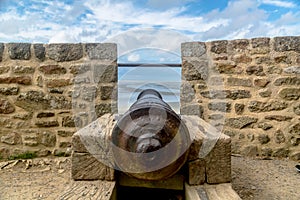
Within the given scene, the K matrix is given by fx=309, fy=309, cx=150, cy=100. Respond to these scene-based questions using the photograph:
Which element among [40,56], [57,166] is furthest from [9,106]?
[57,166]

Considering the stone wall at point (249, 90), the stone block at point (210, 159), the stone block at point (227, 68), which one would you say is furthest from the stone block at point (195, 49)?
the stone block at point (210, 159)

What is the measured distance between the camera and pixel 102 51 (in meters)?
3.64

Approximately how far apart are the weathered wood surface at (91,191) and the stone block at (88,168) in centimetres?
4

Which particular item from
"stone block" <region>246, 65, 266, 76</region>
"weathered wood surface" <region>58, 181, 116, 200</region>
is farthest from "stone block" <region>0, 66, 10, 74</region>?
"stone block" <region>246, 65, 266, 76</region>

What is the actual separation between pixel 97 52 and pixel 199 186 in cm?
222

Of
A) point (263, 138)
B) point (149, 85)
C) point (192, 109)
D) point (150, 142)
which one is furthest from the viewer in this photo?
point (192, 109)

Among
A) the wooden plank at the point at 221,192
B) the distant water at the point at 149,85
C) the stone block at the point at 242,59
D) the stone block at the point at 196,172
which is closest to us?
the wooden plank at the point at 221,192

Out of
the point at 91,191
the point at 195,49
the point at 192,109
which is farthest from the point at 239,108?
the point at 91,191

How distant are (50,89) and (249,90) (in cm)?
234

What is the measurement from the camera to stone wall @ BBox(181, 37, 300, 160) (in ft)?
11.6

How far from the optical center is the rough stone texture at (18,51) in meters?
3.61

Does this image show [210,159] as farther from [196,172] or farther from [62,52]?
[62,52]

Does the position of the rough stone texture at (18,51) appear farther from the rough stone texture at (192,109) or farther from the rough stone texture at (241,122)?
the rough stone texture at (241,122)

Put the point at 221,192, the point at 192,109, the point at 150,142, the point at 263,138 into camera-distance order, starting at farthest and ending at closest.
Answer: the point at 192,109, the point at 263,138, the point at 221,192, the point at 150,142
